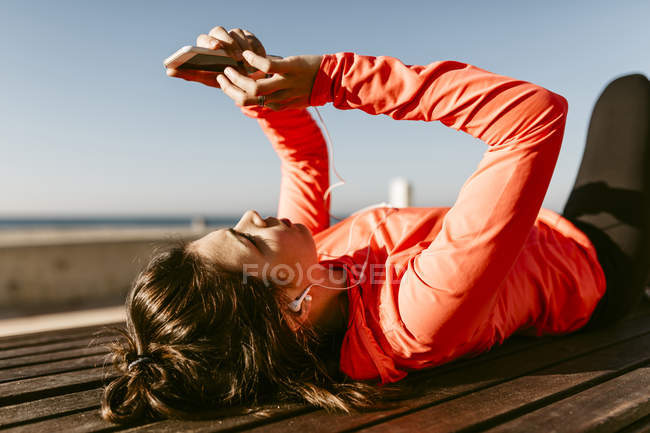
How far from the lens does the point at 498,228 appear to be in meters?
1.46

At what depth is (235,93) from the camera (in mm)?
1515

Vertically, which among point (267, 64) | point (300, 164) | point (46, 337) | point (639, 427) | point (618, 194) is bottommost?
point (46, 337)

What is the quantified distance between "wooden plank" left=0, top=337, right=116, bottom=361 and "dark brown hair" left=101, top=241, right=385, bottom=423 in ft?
2.20

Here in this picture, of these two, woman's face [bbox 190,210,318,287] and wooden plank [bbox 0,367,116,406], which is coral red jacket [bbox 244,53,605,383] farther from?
wooden plank [bbox 0,367,116,406]

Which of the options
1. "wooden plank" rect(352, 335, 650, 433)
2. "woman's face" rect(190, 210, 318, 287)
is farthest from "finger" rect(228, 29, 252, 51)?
"wooden plank" rect(352, 335, 650, 433)

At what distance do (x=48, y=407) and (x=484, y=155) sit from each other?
181 cm

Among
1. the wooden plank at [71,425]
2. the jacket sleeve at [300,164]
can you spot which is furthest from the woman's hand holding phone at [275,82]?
the wooden plank at [71,425]

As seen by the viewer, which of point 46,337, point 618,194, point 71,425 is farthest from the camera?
point 618,194

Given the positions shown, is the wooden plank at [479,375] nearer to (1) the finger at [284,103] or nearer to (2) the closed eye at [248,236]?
(2) the closed eye at [248,236]

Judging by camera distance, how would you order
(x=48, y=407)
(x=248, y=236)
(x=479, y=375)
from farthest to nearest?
1. (x=248, y=236)
2. (x=479, y=375)
3. (x=48, y=407)

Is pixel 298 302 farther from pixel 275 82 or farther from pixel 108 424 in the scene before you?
pixel 275 82

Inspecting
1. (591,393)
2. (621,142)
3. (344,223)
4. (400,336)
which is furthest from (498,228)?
(621,142)

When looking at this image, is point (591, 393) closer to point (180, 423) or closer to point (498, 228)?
point (498, 228)

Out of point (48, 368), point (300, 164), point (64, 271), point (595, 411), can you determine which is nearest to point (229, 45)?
point (300, 164)
